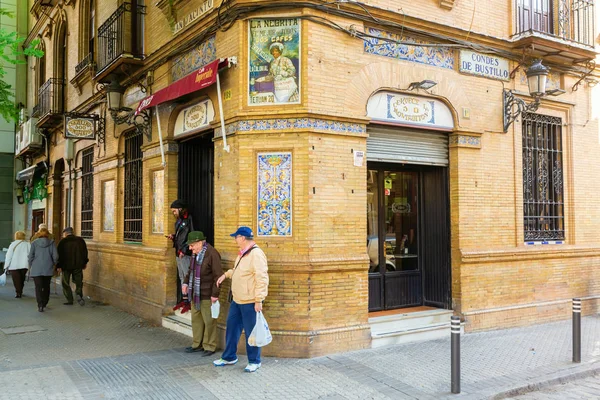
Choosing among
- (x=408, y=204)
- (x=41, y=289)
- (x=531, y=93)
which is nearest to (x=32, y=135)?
(x=41, y=289)

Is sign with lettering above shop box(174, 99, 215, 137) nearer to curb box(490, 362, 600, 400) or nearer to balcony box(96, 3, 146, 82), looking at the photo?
balcony box(96, 3, 146, 82)

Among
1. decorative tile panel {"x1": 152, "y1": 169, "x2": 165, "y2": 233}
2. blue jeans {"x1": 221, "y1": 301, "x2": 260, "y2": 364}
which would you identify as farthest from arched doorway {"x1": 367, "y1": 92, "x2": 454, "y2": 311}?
decorative tile panel {"x1": 152, "y1": 169, "x2": 165, "y2": 233}

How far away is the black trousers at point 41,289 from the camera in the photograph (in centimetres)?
1184

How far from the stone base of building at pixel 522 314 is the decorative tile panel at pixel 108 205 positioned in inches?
340

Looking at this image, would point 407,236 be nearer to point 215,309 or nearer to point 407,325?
point 407,325

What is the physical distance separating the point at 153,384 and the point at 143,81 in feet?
23.7

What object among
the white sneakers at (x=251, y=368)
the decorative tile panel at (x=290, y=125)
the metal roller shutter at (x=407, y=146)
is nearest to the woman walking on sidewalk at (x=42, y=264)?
the decorative tile panel at (x=290, y=125)

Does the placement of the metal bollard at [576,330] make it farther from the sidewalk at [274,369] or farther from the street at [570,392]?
the street at [570,392]

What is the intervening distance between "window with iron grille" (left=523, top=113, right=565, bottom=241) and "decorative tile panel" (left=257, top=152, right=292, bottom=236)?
5503 mm

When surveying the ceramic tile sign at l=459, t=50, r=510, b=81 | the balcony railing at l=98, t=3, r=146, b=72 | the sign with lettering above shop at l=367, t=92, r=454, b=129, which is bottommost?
the sign with lettering above shop at l=367, t=92, r=454, b=129

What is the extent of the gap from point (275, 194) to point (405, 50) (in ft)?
11.5

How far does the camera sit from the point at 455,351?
6.10 meters

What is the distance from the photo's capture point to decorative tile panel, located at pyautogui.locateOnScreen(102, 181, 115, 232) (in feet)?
42.5

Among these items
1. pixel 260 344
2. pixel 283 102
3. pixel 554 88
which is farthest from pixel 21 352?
pixel 554 88
